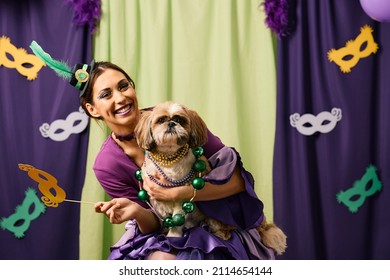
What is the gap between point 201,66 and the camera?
98.3 inches

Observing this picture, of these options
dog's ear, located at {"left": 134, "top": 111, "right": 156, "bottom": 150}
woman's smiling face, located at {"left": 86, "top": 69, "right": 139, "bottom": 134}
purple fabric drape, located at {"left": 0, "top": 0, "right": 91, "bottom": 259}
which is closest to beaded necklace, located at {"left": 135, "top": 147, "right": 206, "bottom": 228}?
dog's ear, located at {"left": 134, "top": 111, "right": 156, "bottom": 150}

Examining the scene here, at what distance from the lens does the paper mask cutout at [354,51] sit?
2.59 metres

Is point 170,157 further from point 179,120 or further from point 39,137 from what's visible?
point 39,137

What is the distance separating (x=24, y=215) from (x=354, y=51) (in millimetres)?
1821

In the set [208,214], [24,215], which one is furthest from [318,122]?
[24,215]

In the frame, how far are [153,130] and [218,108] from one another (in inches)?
36.5

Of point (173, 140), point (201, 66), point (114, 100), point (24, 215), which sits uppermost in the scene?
point (201, 66)

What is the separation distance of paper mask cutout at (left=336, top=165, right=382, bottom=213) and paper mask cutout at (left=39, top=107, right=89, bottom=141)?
1335 millimetres

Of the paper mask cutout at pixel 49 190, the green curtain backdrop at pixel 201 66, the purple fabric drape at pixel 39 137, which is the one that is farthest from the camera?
the purple fabric drape at pixel 39 137

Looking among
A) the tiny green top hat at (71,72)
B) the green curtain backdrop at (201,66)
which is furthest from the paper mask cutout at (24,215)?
the tiny green top hat at (71,72)

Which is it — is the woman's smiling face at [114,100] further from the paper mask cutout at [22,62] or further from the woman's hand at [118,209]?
the paper mask cutout at [22,62]

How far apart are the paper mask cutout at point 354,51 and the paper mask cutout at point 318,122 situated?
0.23 meters
